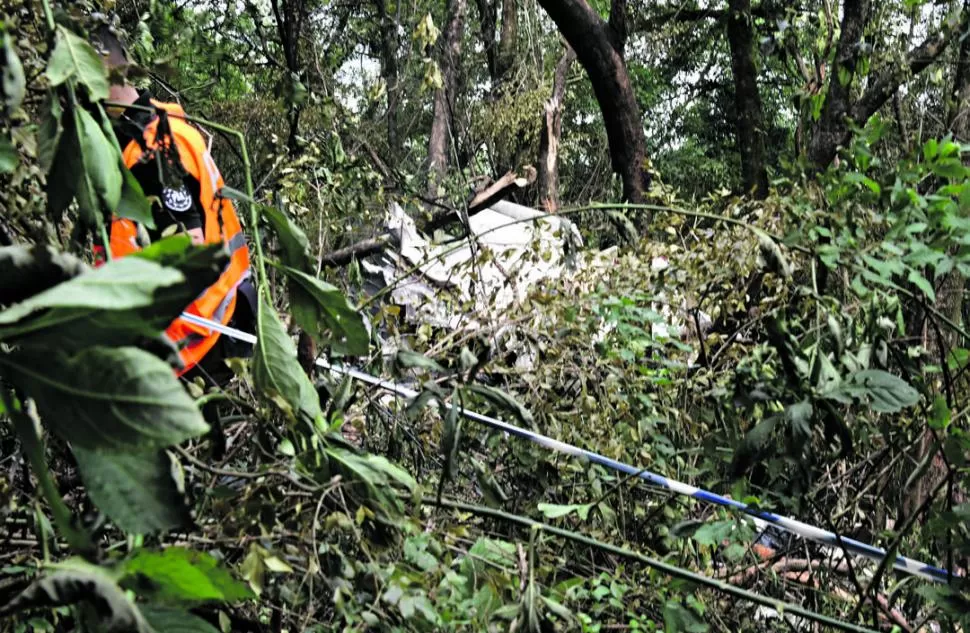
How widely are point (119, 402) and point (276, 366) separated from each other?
0.76 meters

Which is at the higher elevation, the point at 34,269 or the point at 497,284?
the point at 34,269

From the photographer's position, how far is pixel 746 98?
9.68 meters

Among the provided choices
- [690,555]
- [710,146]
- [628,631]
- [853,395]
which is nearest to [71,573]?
[853,395]

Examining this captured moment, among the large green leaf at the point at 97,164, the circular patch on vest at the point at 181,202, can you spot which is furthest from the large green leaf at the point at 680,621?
the circular patch on vest at the point at 181,202

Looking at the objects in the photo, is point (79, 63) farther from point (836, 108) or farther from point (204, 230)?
point (836, 108)

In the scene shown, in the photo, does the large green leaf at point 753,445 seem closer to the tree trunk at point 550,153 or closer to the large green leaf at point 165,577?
the large green leaf at point 165,577

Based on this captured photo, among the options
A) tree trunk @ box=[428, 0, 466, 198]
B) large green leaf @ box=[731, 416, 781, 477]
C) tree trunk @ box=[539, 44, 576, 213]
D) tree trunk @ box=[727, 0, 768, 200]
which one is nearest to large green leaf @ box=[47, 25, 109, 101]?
large green leaf @ box=[731, 416, 781, 477]

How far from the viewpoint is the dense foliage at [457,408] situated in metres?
0.79

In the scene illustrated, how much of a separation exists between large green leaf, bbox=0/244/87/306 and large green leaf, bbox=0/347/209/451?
67 millimetres

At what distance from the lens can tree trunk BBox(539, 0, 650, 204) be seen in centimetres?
757

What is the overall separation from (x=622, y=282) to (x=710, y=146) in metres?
20.2

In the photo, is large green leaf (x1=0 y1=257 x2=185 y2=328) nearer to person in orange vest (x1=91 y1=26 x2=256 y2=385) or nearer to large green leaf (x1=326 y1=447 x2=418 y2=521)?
large green leaf (x1=326 y1=447 x2=418 y2=521)

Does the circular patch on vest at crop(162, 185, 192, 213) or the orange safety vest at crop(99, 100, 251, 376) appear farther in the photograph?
the orange safety vest at crop(99, 100, 251, 376)

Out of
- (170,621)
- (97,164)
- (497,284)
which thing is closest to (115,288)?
(170,621)
